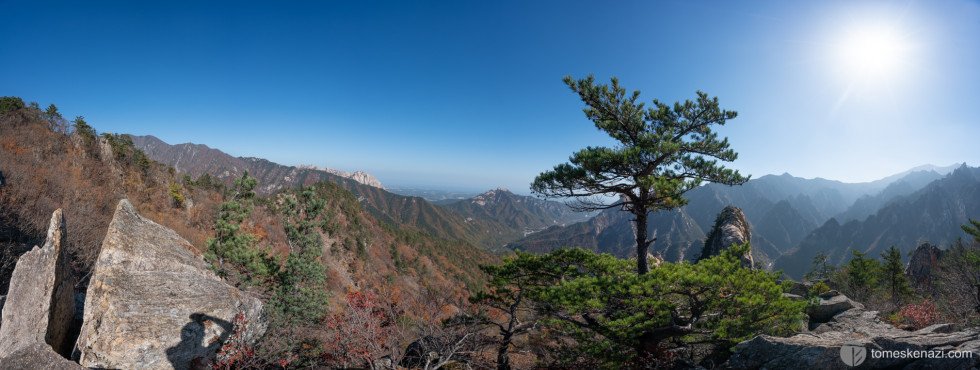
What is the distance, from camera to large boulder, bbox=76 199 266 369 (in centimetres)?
760

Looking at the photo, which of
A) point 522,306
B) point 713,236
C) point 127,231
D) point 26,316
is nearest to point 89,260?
point 127,231

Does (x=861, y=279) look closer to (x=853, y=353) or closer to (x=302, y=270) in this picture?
(x=853, y=353)

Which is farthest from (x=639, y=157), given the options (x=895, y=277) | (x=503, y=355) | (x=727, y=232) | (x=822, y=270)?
(x=822, y=270)

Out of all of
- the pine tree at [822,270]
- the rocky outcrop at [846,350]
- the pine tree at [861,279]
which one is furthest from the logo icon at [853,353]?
the pine tree at [822,270]

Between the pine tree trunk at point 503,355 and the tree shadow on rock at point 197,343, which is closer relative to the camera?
the tree shadow on rock at point 197,343

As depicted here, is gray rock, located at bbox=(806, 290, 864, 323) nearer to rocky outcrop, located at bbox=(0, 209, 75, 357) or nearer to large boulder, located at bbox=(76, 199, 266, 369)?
large boulder, located at bbox=(76, 199, 266, 369)

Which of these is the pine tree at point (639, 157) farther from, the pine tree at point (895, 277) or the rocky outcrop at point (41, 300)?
the pine tree at point (895, 277)

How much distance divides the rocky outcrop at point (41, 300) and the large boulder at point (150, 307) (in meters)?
0.77

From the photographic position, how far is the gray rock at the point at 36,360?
604 cm

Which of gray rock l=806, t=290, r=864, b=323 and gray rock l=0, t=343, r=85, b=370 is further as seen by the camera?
gray rock l=806, t=290, r=864, b=323

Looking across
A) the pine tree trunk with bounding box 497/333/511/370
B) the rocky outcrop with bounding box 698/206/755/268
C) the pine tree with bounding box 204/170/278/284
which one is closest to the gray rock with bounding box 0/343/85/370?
the pine tree with bounding box 204/170/278/284

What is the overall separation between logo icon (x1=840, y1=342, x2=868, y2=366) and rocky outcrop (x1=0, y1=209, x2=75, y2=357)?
16.8 metres

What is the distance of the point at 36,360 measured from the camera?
6.21 meters

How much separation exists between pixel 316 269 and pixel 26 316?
25.0 feet
